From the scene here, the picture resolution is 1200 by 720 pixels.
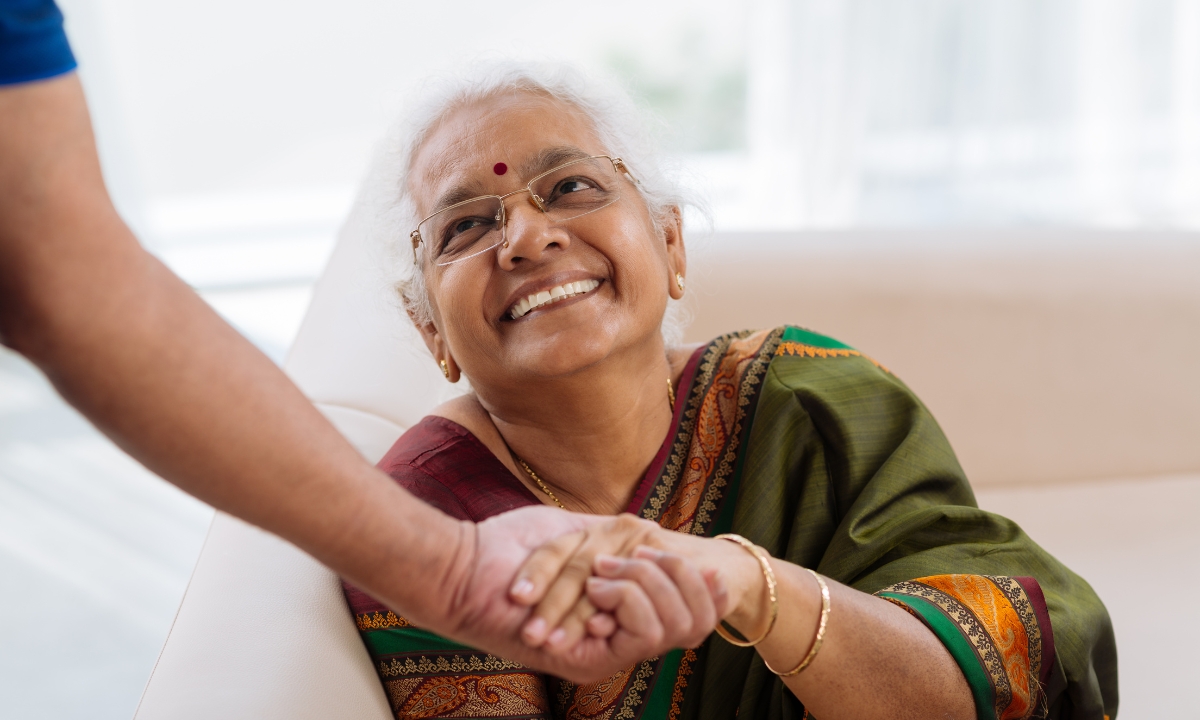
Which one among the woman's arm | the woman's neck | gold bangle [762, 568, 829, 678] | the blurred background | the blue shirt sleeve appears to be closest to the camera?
the blue shirt sleeve

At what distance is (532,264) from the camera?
57.2 inches

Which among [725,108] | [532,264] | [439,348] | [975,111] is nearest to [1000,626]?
[532,264]

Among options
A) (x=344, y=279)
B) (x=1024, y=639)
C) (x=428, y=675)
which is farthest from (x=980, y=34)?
(x=428, y=675)

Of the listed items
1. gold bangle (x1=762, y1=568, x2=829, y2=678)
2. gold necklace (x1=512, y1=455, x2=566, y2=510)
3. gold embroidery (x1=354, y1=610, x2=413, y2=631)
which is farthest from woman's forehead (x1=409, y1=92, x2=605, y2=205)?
gold bangle (x1=762, y1=568, x2=829, y2=678)

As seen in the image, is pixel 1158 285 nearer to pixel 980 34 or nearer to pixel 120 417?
pixel 120 417

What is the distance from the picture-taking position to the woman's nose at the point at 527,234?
4.70 feet

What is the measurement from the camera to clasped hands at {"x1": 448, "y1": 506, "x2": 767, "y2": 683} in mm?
955

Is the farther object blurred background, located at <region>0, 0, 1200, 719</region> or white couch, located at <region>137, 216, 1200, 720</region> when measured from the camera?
blurred background, located at <region>0, 0, 1200, 719</region>

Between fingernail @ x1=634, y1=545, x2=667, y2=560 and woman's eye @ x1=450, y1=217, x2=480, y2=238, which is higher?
woman's eye @ x1=450, y1=217, x2=480, y2=238

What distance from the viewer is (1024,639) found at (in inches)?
51.7

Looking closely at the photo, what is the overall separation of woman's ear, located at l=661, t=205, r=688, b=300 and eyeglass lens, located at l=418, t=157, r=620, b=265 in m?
0.17

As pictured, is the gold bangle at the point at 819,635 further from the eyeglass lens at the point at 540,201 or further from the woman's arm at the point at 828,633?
the eyeglass lens at the point at 540,201

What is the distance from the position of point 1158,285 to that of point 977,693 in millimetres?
1473

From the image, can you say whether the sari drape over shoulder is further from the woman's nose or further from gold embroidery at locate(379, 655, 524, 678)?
the woman's nose
